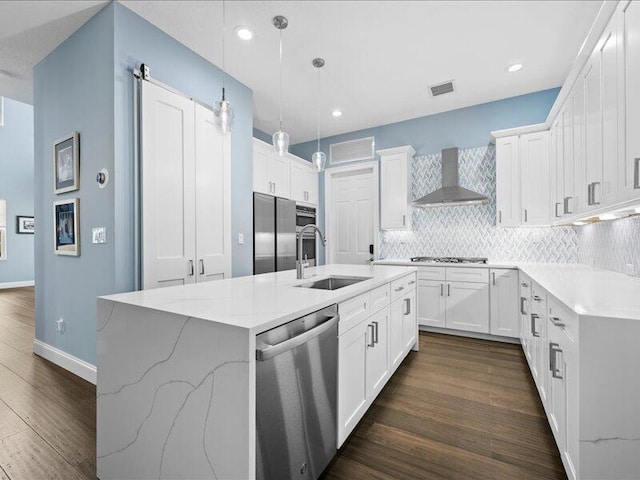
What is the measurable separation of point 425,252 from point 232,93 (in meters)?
3.29

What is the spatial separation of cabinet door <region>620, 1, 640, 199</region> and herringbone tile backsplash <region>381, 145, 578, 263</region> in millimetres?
2449

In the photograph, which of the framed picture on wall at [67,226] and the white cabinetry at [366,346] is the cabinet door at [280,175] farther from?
the white cabinetry at [366,346]

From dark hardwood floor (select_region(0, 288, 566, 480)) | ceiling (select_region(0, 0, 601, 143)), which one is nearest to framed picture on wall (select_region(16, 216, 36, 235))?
ceiling (select_region(0, 0, 601, 143))

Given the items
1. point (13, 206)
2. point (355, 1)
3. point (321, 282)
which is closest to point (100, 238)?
point (321, 282)

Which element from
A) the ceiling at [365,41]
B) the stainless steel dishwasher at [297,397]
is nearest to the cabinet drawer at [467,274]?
the ceiling at [365,41]

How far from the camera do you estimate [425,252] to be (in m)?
4.57

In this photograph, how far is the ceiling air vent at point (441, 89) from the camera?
3.62 meters

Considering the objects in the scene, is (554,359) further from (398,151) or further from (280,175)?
(280,175)

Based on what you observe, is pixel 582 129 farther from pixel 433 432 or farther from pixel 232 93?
pixel 232 93

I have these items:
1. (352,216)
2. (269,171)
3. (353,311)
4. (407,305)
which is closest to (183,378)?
(353,311)

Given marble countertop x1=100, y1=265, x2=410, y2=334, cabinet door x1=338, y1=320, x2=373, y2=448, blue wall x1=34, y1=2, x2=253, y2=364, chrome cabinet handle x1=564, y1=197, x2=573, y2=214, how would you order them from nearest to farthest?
marble countertop x1=100, y1=265, x2=410, y2=334 → cabinet door x1=338, y1=320, x2=373, y2=448 → blue wall x1=34, y1=2, x2=253, y2=364 → chrome cabinet handle x1=564, y1=197, x2=573, y2=214

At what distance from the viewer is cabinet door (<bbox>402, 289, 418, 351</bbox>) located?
279 centimetres

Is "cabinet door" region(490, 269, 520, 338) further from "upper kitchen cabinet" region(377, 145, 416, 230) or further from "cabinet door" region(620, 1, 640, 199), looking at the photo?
"cabinet door" region(620, 1, 640, 199)

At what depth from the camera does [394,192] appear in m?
4.52
